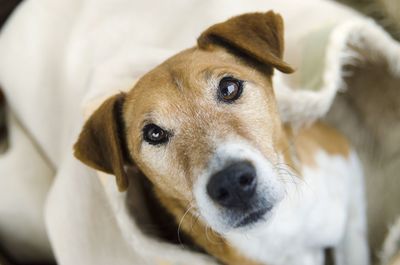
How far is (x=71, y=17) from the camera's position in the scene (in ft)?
7.24

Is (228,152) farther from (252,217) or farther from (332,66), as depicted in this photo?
(332,66)

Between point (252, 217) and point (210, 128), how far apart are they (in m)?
0.25

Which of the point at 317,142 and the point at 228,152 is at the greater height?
the point at 228,152

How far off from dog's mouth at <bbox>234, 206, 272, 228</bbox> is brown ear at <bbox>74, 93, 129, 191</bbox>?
36 centimetres

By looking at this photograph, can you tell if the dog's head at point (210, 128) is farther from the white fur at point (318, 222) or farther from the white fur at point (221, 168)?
the white fur at point (318, 222)

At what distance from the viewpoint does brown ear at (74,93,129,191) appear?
1.52 meters

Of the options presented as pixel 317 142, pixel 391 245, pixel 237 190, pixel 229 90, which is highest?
pixel 229 90

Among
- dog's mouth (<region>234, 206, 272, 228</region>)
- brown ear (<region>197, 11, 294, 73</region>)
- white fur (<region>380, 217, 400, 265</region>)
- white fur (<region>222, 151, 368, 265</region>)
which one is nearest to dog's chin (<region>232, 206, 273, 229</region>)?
dog's mouth (<region>234, 206, 272, 228</region>)

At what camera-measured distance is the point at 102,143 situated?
1542mm

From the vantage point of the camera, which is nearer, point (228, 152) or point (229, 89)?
point (228, 152)

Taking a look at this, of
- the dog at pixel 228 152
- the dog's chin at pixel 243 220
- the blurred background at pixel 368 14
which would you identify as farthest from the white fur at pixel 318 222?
the blurred background at pixel 368 14

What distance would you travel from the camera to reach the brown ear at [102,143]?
1.52 m

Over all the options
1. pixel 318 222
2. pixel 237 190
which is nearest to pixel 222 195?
pixel 237 190

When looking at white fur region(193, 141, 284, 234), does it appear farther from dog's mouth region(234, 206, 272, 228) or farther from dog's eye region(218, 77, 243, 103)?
dog's eye region(218, 77, 243, 103)
